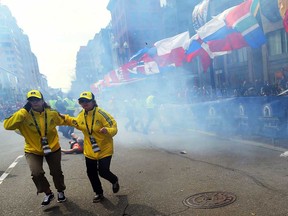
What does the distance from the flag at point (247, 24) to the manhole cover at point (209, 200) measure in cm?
471

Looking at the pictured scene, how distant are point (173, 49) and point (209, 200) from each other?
859 centimetres

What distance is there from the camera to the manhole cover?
338 centimetres

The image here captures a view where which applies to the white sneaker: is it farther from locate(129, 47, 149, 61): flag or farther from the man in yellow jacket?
locate(129, 47, 149, 61): flag

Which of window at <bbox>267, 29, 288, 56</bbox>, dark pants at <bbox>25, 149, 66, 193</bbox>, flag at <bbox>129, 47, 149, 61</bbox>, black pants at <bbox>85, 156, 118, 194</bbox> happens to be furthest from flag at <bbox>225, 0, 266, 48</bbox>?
window at <bbox>267, 29, 288, 56</bbox>

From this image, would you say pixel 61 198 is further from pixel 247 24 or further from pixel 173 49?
pixel 173 49

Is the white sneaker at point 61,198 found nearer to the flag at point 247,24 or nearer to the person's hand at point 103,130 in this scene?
the person's hand at point 103,130

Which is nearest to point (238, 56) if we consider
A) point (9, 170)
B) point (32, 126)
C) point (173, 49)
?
point (173, 49)

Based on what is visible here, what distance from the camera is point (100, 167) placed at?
12.1ft

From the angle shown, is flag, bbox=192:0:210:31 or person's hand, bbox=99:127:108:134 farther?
flag, bbox=192:0:210:31

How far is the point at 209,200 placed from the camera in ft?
11.6

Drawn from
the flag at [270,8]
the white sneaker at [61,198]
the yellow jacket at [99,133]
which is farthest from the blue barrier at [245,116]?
the white sneaker at [61,198]

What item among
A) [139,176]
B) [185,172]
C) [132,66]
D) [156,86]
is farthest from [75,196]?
[132,66]

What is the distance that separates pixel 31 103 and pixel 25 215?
127 cm

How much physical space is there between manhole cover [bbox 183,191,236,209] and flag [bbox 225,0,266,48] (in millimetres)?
4709
